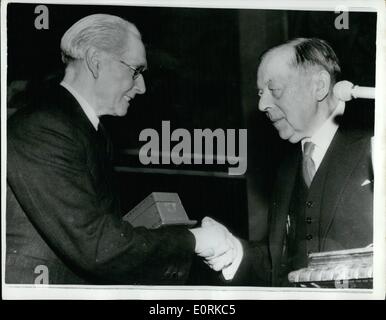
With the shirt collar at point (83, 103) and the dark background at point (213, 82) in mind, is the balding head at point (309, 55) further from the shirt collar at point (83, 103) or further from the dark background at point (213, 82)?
the shirt collar at point (83, 103)

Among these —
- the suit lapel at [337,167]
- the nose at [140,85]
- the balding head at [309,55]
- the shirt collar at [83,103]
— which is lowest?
the suit lapel at [337,167]

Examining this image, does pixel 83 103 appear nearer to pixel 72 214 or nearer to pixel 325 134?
pixel 72 214

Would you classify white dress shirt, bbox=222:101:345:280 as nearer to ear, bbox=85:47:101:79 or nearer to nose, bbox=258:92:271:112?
nose, bbox=258:92:271:112

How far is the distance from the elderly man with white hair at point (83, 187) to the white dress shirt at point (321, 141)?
0.31ft

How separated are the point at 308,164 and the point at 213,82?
57cm

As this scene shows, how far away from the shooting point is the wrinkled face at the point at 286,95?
280 centimetres

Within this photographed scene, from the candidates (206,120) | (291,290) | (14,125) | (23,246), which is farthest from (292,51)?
(23,246)

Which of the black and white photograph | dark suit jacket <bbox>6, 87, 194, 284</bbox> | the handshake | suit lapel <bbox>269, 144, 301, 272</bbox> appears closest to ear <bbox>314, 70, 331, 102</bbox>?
the black and white photograph

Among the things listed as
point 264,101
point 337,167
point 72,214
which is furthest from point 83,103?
point 337,167

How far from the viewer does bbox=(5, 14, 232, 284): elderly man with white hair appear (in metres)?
2.70

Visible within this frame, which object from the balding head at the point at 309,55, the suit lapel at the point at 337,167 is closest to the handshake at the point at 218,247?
the suit lapel at the point at 337,167

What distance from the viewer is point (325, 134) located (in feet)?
9.21
